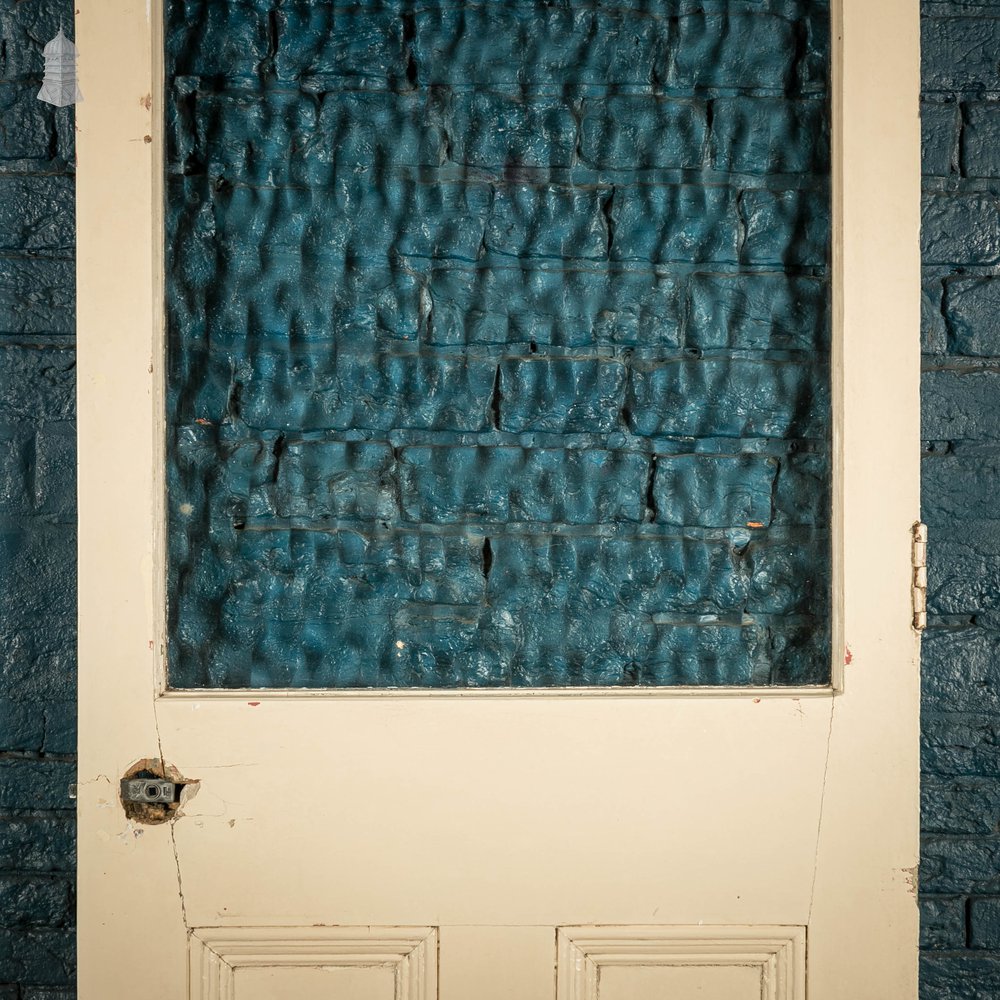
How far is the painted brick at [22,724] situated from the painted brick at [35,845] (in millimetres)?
97

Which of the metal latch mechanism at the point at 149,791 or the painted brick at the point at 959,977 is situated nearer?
the metal latch mechanism at the point at 149,791

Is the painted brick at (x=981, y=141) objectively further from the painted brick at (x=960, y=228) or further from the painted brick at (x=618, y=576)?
the painted brick at (x=618, y=576)

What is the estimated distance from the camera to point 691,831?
1093 mm

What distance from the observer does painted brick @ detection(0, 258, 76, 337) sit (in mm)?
1163

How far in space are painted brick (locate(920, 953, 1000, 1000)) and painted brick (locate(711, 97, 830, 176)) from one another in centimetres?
105

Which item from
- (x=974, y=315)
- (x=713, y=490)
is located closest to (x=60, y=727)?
(x=713, y=490)

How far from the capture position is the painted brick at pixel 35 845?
1.17 meters

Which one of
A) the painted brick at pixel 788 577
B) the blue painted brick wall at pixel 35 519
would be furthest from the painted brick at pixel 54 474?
the painted brick at pixel 788 577

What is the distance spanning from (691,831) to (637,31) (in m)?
1.01

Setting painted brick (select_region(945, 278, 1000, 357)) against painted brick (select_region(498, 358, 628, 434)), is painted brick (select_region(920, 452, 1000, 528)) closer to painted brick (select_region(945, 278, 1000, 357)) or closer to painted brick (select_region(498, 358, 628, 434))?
painted brick (select_region(945, 278, 1000, 357))

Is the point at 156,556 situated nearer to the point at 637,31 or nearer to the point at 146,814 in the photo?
the point at 146,814

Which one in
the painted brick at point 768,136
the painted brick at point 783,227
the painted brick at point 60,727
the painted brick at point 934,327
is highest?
the painted brick at point 768,136

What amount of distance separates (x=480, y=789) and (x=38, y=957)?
25.1 inches

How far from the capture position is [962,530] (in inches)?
46.8
